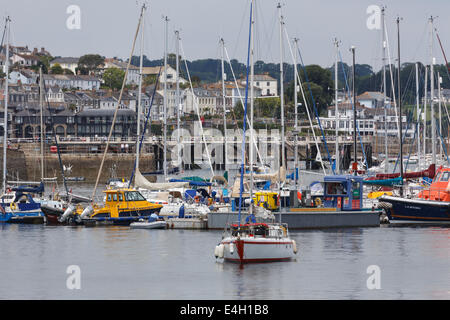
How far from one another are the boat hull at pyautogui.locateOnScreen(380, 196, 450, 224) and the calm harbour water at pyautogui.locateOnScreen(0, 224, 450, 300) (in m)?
0.82

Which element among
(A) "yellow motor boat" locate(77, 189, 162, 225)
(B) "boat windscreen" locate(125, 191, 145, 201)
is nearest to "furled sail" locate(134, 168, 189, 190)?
(B) "boat windscreen" locate(125, 191, 145, 201)

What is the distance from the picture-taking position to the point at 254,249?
Answer: 36.4m

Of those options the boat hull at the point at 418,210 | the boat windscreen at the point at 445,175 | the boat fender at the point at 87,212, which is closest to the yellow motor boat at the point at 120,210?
the boat fender at the point at 87,212

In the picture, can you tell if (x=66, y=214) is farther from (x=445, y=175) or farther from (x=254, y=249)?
(x=445, y=175)

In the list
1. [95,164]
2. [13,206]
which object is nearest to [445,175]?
[13,206]

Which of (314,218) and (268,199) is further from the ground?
(268,199)

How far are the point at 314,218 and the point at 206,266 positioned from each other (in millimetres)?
11512

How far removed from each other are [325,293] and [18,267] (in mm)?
12894

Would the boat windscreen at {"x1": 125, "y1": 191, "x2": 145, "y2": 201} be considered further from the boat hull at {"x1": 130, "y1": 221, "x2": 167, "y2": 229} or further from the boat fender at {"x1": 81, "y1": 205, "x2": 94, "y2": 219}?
the boat fender at {"x1": 81, "y1": 205, "x2": 94, "y2": 219}

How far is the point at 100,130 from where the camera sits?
155 meters

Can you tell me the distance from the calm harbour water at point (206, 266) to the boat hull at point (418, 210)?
0.82 m

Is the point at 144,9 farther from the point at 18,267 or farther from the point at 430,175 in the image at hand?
the point at 18,267

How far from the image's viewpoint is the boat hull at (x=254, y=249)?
36.4m
